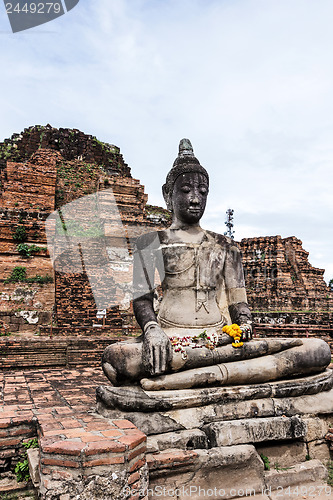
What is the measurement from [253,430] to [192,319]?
3.40ft

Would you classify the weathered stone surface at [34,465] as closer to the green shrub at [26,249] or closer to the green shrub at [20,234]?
the green shrub at [26,249]

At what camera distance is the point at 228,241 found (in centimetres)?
404

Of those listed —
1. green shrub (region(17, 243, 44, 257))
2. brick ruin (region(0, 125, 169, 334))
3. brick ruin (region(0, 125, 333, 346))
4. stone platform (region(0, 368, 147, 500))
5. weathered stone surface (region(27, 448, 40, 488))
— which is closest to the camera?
stone platform (region(0, 368, 147, 500))

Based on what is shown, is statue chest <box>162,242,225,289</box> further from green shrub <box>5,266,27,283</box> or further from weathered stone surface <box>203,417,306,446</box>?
green shrub <box>5,266,27,283</box>

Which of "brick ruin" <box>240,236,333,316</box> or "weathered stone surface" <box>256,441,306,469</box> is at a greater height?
"brick ruin" <box>240,236,333,316</box>

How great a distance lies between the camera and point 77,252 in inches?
553

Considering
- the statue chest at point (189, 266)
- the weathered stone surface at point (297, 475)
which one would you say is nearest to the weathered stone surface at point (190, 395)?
the weathered stone surface at point (297, 475)

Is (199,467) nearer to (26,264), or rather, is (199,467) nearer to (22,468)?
(22,468)

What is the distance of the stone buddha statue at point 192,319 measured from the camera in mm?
3111

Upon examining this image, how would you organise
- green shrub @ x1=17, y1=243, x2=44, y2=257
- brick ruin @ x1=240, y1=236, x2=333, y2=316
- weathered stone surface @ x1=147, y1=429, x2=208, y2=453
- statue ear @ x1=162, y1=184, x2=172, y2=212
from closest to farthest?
weathered stone surface @ x1=147, y1=429, x2=208, y2=453
statue ear @ x1=162, y1=184, x2=172, y2=212
green shrub @ x1=17, y1=243, x2=44, y2=257
brick ruin @ x1=240, y1=236, x2=333, y2=316

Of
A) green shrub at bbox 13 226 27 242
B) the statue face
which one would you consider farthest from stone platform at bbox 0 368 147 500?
green shrub at bbox 13 226 27 242

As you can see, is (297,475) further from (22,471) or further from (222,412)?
(22,471)

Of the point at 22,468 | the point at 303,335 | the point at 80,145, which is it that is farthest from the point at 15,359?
the point at 80,145

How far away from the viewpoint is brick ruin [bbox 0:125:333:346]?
1177 cm
